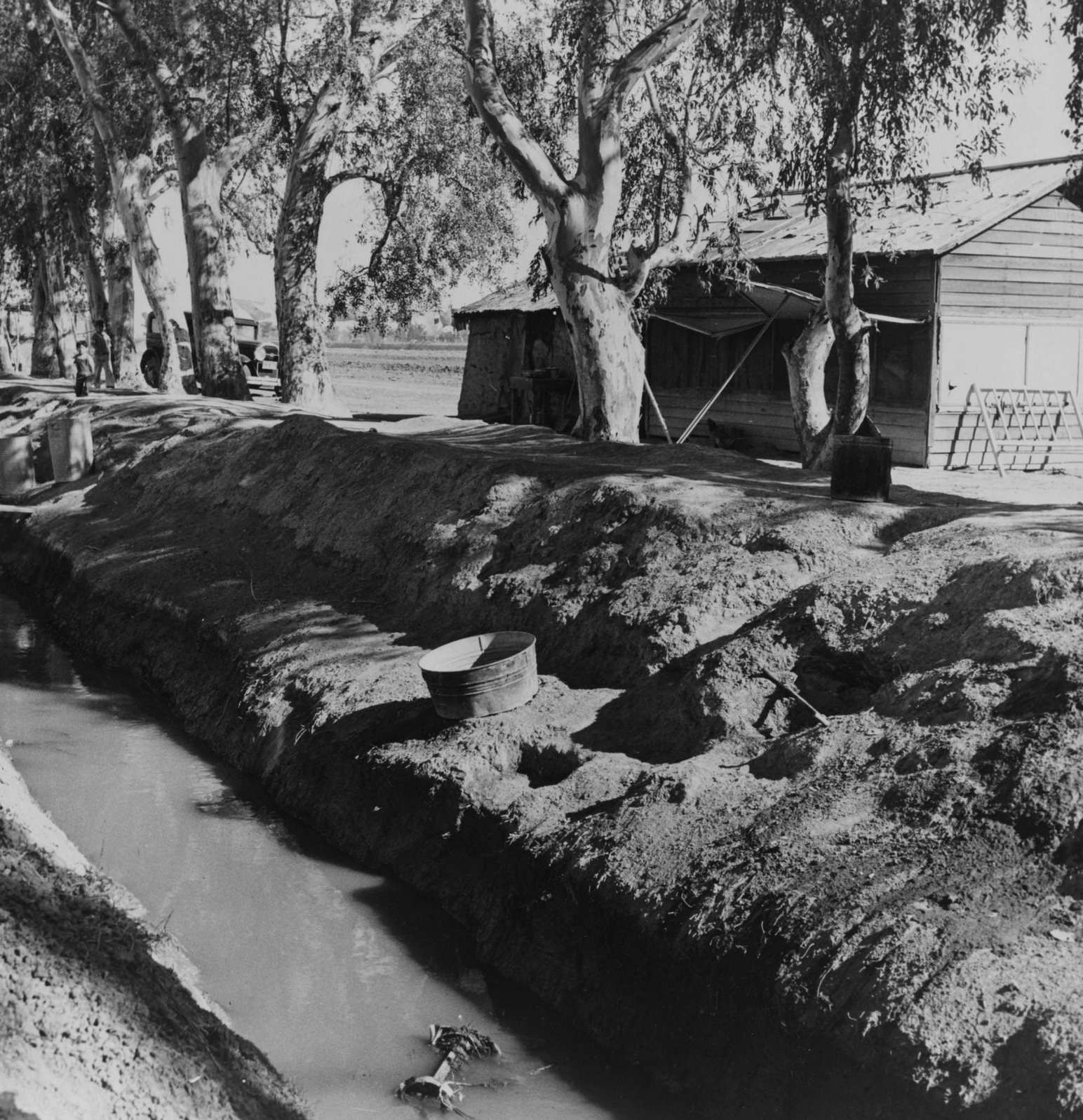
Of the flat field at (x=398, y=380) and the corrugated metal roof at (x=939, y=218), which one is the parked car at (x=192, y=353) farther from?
the corrugated metal roof at (x=939, y=218)

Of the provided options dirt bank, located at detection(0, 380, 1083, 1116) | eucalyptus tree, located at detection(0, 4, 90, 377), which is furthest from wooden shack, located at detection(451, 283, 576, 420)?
dirt bank, located at detection(0, 380, 1083, 1116)

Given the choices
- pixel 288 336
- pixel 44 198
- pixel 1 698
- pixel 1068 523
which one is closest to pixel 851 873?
pixel 1068 523

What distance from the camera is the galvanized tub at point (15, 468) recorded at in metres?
19.2

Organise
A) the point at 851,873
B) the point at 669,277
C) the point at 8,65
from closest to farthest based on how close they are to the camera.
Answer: the point at 851,873
the point at 669,277
the point at 8,65

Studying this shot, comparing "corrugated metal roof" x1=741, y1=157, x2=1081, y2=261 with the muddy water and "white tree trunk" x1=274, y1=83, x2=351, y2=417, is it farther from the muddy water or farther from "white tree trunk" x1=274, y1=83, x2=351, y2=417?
the muddy water

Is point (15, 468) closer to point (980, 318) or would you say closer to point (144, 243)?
point (144, 243)

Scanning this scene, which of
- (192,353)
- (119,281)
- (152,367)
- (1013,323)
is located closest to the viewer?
(1013,323)

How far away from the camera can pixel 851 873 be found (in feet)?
18.6

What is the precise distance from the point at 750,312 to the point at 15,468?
12.1 meters

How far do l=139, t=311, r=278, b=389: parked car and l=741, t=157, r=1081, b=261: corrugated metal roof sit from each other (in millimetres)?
13113

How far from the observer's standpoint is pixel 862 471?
10.0 metres

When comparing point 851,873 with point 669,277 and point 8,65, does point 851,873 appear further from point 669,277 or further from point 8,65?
point 8,65

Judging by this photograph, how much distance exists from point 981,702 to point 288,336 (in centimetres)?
1839

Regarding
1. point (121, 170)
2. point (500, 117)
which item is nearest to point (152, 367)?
point (121, 170)
